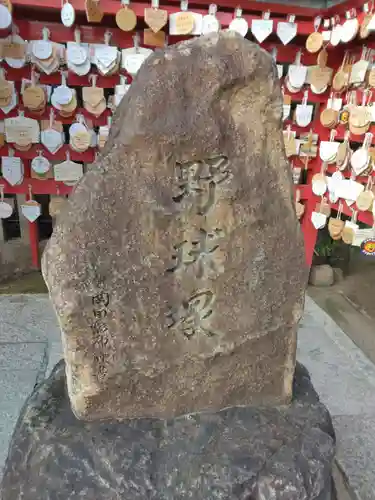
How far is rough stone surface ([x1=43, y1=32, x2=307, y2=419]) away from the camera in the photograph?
1.05m

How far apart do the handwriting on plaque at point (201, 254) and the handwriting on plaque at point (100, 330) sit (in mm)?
188

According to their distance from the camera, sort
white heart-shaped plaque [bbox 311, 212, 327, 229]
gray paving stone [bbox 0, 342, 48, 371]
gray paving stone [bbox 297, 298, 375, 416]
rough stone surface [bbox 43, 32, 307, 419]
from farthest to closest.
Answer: white heart-shaped plaque [bbox 311, 212, 327, 229]
gray paving stone [bbox 0, 342, 48, 371]
gray paving stone [bbox 297, 298, 375, 416]
rough stone surface [bbox 43, 32, 307, 419]

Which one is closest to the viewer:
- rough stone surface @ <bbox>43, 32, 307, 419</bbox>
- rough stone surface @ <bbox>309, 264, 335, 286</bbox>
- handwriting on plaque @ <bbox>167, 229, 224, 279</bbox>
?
rough stone surface @ <bbox>43, 32, 307, 419</bbox>

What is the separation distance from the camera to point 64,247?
107cm

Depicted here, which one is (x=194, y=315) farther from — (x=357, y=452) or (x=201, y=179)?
(x=357, y=452)

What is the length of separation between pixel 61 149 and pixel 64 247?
192 centimetres

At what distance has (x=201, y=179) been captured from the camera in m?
1.12

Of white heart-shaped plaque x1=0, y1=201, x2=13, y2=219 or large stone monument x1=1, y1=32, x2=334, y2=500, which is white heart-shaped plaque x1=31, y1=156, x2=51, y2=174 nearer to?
white heart-shaped plaque x1=0, y1=201, x2=13, y2=219

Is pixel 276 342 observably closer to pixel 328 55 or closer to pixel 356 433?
pixel 356 433

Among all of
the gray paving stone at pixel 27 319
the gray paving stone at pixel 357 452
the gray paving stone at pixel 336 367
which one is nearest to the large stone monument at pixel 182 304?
the gray paving stone at pixel 357 452

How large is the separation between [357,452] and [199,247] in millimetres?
1093

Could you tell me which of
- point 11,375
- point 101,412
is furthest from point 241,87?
point 11,375

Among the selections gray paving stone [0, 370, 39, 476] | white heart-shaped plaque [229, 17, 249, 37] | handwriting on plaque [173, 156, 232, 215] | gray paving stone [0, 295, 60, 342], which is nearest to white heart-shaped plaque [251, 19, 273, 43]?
white heart-shaped plaque [229, 17, 249, 37]

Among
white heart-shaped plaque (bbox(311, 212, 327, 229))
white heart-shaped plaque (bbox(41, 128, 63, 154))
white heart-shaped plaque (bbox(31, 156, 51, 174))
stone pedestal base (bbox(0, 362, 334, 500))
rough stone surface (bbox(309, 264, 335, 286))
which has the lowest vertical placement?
rough stone surface (bbox(309, 264, 335, 286))
